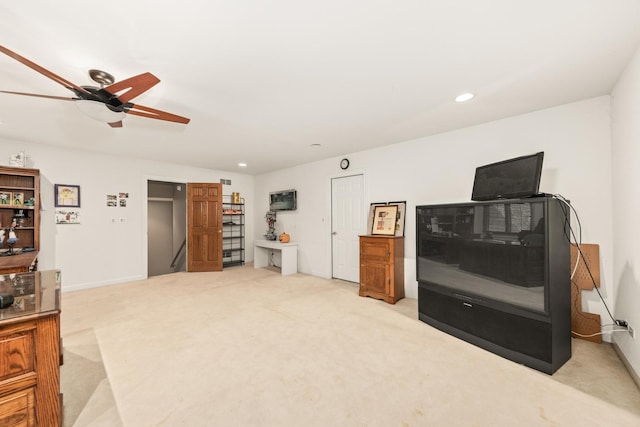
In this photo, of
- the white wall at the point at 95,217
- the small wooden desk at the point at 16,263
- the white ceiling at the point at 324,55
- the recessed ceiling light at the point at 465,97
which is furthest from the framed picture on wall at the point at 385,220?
the small wooden desk at the point at 16,263

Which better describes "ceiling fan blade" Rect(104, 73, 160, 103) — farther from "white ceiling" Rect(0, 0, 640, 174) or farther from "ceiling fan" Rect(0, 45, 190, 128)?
"white ceiling" Rect(0, 0, 640, 174)

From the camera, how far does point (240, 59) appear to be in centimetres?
190

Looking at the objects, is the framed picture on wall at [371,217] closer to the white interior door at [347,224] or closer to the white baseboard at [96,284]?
the white interior door at [347,224]

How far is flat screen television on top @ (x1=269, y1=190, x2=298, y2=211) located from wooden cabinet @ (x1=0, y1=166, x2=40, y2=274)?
389 centimetres

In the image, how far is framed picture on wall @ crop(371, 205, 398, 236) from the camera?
4066 mm

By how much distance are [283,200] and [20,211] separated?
421 cm

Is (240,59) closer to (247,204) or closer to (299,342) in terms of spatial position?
(299,342)

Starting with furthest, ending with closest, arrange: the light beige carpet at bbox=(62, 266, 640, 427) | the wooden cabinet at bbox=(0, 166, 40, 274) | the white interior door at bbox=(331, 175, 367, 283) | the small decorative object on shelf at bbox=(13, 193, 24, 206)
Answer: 1. the white interior door at bbox=(331, 175, 367, 283)
2. the small decorative object on shelf at bbox=(13, 193, 24, 206)
3. the wooden cabinet at bbox=(0, 166, 40, 274)
4. the light beige carpet at bbox=(62, 266, 640, 427)

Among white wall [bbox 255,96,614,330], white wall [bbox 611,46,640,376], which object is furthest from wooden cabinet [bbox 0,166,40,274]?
white wall [bbox 611,46,640,376]

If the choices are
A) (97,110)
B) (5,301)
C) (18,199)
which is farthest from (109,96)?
(18,199)

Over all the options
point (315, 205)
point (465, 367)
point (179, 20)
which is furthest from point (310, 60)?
point (315, 205)

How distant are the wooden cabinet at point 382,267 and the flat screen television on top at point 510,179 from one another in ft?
4.54

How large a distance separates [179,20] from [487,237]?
114 inches

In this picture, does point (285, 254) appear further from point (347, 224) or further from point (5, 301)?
point (5, 301)
